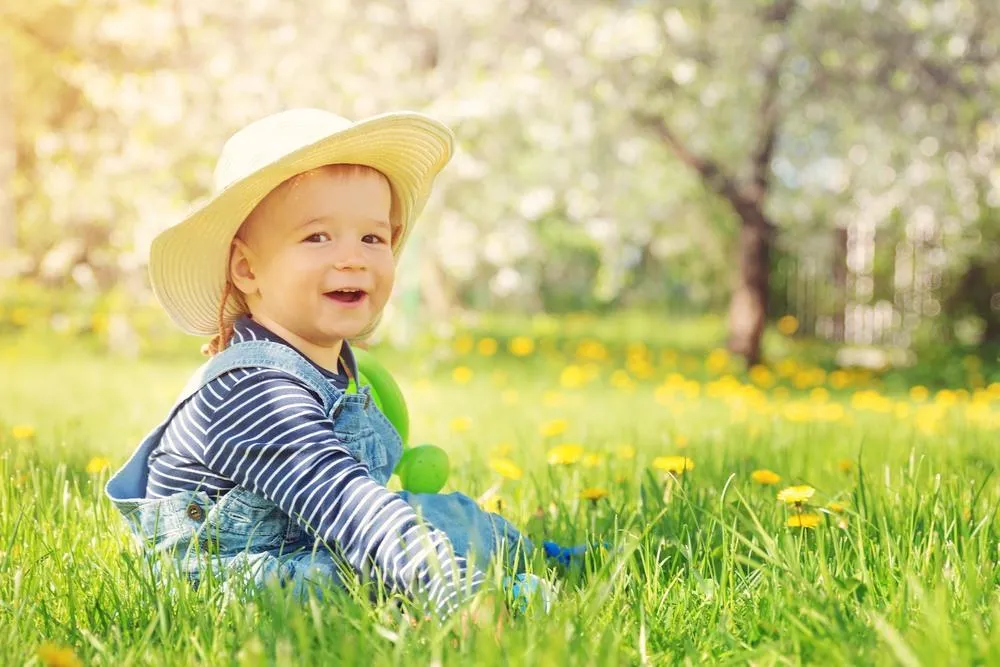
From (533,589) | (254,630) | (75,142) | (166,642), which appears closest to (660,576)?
(533,589)

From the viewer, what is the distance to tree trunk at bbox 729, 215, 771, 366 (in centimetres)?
914

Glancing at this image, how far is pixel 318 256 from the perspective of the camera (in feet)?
6.64

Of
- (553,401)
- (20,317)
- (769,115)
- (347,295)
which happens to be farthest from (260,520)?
(20,317)

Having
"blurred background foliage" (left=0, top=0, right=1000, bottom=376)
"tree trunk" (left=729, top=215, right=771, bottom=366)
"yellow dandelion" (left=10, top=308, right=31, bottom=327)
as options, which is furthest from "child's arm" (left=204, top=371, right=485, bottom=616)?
"yellow dandelion" (left=10, top=308, right=31, bottom=327)

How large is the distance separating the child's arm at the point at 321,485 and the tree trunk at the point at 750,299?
24.9 feet

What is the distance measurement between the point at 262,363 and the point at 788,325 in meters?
12.3

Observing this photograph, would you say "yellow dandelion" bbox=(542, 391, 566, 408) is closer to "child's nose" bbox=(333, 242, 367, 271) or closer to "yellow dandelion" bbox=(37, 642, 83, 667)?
"child's nose" bbox=(333, 242, 367, 271)

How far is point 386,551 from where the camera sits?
1.71 meters

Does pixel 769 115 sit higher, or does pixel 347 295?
pixel 769 115

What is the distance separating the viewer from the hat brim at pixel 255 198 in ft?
6.51

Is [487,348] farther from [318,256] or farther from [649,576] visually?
[649,576]

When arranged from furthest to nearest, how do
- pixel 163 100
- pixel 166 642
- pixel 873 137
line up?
pixel 873 137 → pixel 163 100 → pixel 166 642

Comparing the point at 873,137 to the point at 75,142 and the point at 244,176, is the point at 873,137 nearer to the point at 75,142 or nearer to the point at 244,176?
the point at 75,142

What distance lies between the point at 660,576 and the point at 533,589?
0.33 meters
